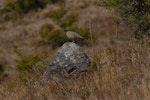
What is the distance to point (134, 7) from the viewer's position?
8547 mm

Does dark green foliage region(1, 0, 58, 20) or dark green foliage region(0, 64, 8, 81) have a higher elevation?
dark green foliage region(0, 64, 8, 81)

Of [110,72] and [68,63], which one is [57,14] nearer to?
[68,63]

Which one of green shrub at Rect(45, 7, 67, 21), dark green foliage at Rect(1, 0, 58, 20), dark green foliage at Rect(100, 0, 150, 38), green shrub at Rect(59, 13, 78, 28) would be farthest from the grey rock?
dark green foliage at Rect(1, 0, 58, 20)

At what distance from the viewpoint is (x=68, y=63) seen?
8.06m

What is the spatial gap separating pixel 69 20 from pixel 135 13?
1454 cm

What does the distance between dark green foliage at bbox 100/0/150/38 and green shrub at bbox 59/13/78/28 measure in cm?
1393

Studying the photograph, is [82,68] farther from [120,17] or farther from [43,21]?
[43,21]

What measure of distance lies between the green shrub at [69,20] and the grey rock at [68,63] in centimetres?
1421

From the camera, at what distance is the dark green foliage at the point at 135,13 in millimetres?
→ 8438

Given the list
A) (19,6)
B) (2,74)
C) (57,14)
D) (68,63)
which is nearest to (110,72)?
(68,63)

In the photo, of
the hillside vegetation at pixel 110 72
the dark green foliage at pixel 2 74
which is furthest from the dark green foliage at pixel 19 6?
the hillside vegetation at pixel 110 72

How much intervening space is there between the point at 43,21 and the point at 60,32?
4436mm

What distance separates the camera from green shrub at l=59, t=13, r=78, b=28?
2289 centimetres

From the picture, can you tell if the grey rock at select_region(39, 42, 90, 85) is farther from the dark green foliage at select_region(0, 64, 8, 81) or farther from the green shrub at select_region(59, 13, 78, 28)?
the green shrub at select_region(59, 13, 78, 28)
